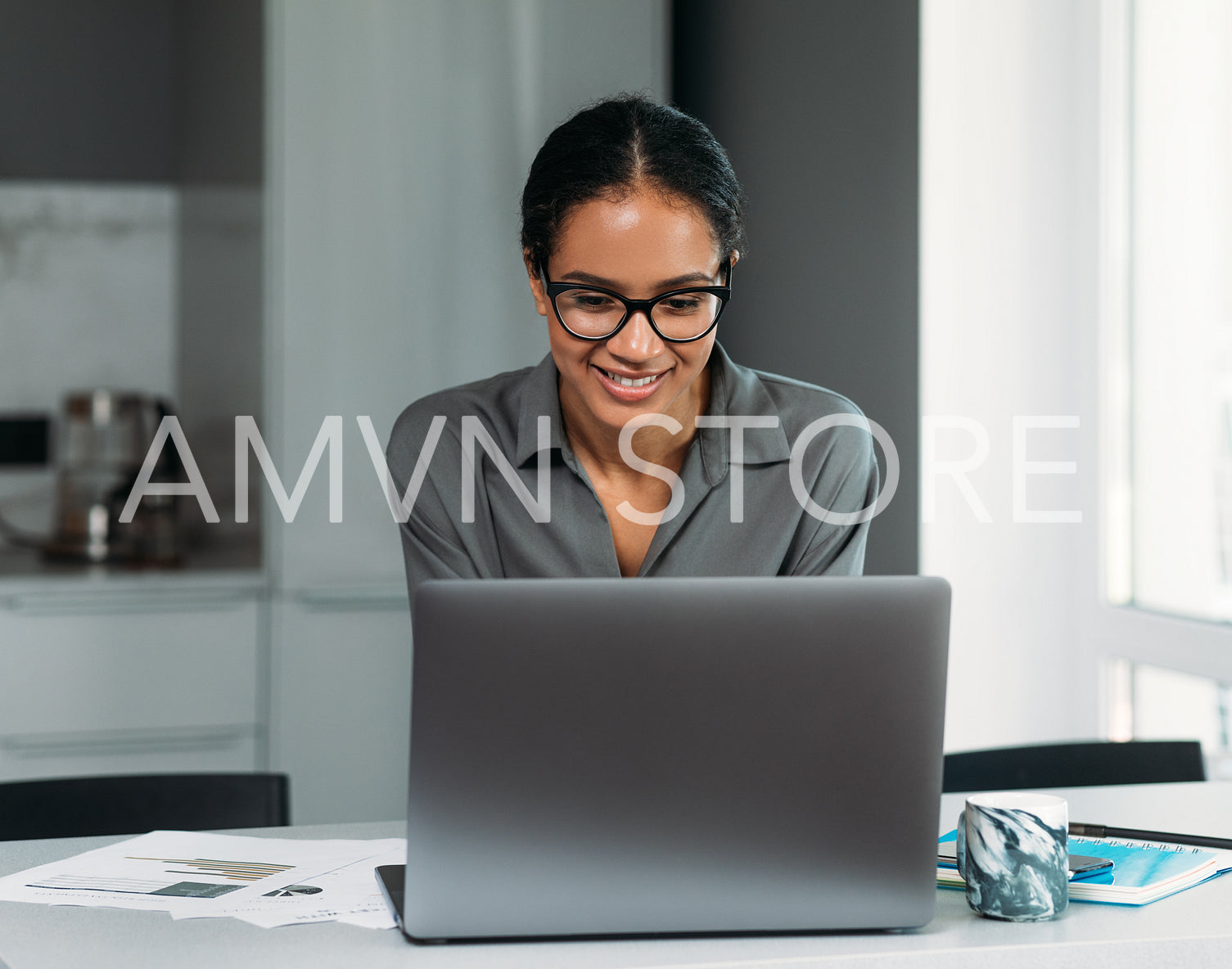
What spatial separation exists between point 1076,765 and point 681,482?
630mm

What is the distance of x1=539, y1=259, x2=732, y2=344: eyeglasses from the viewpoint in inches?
53.3

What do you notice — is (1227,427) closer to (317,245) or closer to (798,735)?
(798,735)

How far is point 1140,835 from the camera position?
1.17 metres

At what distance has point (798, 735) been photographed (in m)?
0.91

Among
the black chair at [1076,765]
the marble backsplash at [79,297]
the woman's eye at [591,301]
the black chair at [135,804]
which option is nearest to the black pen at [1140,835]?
the black chair at [1076,765]

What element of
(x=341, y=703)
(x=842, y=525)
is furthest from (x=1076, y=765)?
(x=341, y=703)

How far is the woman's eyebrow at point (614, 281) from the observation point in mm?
1353

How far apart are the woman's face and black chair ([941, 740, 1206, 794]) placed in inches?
23.5

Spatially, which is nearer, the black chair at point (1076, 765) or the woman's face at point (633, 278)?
the woman's face at point (633, 278)

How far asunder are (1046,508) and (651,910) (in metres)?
1.66

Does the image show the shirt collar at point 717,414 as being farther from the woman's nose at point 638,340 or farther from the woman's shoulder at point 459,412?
the woman's nose at point 638,340

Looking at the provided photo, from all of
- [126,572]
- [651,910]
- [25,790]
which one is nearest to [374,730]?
[126,572]

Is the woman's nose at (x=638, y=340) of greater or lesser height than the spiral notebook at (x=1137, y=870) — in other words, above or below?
above

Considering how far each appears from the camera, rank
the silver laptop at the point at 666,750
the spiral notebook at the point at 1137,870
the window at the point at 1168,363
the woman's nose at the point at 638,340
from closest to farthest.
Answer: the silver laptop at the point at 666,750 → the spiral notebook at the point at 1137,870 → the woman's nose at the point at 638,340 → the window at the point at 1168,363
